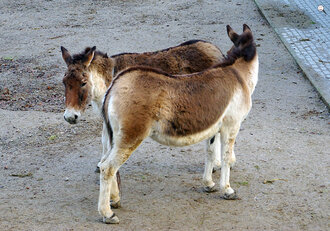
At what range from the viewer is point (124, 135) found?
17.8 ft

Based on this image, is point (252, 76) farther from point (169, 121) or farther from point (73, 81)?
point (73, 81)

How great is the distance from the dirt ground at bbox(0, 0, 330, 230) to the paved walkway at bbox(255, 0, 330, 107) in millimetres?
253

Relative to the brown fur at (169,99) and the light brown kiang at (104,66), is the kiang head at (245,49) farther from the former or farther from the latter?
the light brown kiang at (104,66)

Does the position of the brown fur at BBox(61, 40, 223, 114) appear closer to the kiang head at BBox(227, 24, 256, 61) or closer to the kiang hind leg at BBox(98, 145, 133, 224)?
the kiang head at BBox(227, 24, 256, 61)

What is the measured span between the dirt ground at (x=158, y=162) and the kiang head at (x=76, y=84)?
109cm

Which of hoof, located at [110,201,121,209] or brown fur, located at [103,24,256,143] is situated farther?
hoof, located at [110,201,121,209]

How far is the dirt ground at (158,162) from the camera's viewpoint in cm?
592

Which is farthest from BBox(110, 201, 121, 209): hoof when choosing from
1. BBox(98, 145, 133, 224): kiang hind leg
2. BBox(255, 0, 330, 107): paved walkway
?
BBox(255, 0, 330, 107): paved walkway

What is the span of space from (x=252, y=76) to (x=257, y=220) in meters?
1.83

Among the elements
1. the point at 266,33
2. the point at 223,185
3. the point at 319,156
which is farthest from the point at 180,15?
the point at 223,185

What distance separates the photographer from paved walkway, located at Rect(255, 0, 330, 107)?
10.9 m

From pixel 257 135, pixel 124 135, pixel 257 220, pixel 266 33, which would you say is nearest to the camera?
pixel 124 135

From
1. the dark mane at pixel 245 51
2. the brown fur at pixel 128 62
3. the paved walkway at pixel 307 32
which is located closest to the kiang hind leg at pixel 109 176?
the brown fur at pixel 128 62

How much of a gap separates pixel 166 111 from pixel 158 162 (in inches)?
81.1
